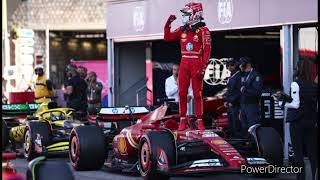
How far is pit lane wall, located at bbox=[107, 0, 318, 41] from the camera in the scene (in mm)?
11829

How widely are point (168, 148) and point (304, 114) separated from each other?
5.69 feet

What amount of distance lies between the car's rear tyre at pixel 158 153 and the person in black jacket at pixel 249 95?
9.38ft

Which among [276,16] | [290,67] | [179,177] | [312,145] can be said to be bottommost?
[179,177]

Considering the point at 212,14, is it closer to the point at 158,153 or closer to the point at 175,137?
the point at 175,137

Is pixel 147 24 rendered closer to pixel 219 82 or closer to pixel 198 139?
Answer: pixel 219 82

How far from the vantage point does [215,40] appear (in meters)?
17.0

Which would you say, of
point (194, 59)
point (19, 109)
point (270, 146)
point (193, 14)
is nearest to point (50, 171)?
point (270, 146)

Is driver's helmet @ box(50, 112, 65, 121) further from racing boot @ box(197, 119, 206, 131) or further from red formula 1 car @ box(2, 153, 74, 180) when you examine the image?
red formula 1 car @ box(2, 153, 74, 180)

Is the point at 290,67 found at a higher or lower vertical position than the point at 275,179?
higher

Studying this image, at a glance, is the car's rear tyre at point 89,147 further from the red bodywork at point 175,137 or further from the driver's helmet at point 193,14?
the driver's helmet at point 193,14

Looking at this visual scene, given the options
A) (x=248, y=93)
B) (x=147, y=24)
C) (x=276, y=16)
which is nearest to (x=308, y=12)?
(x=276, y=16)

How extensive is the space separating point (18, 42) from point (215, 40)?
43.9ft

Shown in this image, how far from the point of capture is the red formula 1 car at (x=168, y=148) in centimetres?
881
